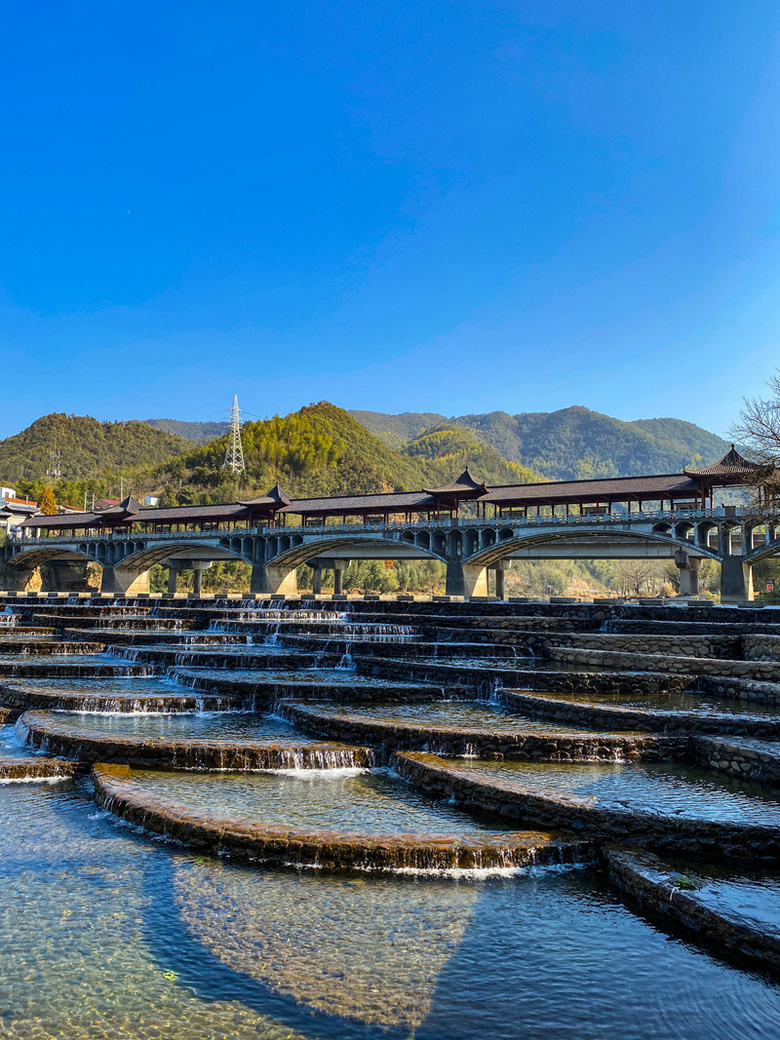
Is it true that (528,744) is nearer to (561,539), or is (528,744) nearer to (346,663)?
(346,663)

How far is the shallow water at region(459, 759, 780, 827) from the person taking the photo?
10.2 metres

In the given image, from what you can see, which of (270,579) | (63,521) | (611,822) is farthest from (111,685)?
(63,521)

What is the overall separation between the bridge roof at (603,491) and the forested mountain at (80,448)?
4771 inches

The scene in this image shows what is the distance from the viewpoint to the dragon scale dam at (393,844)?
6.04 meters

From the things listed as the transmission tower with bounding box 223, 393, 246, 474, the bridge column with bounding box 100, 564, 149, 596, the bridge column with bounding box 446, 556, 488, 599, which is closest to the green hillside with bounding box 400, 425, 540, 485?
the transmission tower with bounding box 223, 393, 246, 474

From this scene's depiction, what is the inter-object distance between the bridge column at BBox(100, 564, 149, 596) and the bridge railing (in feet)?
10.7

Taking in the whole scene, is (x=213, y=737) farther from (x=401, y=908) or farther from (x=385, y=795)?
(x=401, y=908)

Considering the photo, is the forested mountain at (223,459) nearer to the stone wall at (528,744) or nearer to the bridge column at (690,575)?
the bridge column at (690,575)

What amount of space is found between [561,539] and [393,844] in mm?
48883

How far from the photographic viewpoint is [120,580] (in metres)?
76.8

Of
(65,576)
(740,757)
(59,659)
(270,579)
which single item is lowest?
(740,757)

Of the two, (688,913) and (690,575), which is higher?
(690,575)

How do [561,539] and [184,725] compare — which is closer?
[184,725]

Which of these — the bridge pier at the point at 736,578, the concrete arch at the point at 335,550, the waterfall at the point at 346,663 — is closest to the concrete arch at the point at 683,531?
the bridge pier at the point at 736,578
